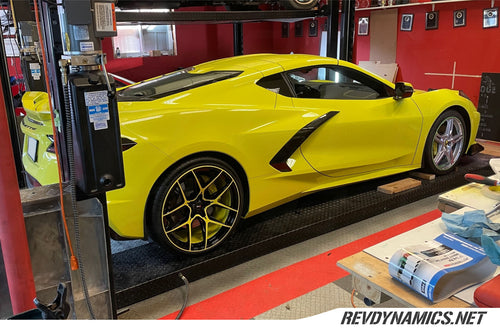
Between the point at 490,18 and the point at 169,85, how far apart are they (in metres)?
5.61

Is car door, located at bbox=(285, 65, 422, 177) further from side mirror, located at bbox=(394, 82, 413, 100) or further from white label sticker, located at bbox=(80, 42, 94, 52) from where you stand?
white label sticker, located at bbox=(80, 42, 94, 52)

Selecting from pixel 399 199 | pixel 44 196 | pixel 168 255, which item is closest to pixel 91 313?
pixel 44 196

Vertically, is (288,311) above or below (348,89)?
below

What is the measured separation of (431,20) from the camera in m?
7.50

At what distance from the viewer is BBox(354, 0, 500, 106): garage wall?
6742 millimetres

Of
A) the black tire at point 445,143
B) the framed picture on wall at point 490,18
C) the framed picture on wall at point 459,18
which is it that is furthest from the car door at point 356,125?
the framed picture on wall at point 459,18

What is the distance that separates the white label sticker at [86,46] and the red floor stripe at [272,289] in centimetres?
162

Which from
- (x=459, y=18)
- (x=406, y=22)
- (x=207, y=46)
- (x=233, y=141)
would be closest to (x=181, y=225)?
(x=233, y=141)

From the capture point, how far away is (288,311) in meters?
2.60

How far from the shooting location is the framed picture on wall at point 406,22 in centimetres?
784

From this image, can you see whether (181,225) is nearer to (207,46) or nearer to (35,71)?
(35,71)

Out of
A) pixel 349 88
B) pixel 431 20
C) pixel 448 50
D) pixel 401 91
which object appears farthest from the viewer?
pixel 431 20

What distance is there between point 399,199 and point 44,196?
3.00 m

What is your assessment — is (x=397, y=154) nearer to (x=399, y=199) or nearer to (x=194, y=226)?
(x=399, y=199)
